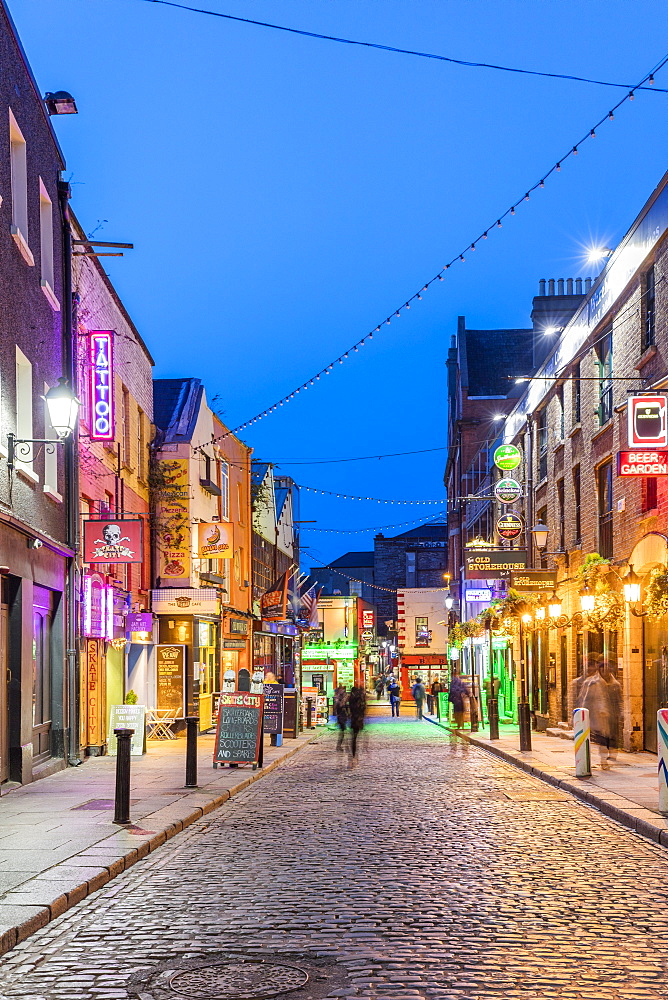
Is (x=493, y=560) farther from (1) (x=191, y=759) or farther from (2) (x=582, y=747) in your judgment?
(1) (x=191, y=759)

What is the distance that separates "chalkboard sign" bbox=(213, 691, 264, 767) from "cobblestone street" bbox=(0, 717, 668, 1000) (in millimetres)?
4928

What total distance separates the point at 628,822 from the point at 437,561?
8284 centimetres

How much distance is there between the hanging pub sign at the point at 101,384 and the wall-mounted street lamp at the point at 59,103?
11.9ft

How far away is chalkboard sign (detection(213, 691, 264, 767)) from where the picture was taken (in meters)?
18.8

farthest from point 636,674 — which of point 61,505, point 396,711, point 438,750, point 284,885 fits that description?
point 396,711

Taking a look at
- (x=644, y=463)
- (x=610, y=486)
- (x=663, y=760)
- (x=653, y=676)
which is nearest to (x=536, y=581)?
(x=610, y=486)

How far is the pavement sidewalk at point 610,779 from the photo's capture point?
12.0 m

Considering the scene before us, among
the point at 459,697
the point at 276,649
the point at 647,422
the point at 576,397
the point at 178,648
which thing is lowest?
the point at 459,697

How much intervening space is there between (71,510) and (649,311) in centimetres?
1002

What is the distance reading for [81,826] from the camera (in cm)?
1166

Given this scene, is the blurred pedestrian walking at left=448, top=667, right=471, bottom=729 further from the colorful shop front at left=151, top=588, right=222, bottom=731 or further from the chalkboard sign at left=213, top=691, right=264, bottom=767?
the chalkboard sign at left=213, top=691, right=264, bottom=767

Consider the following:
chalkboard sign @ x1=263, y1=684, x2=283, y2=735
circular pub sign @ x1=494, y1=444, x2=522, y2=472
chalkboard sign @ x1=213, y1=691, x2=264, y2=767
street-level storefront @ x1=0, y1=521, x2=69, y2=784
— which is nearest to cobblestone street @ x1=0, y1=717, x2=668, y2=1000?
street-level storefront @ x1=0, y1=521, x2=69, y2=784

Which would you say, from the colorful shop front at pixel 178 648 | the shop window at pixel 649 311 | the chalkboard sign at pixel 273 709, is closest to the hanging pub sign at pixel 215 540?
the colorful shop front at pixel 178 648

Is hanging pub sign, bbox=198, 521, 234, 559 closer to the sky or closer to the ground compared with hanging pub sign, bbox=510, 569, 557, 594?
closer to the sky
